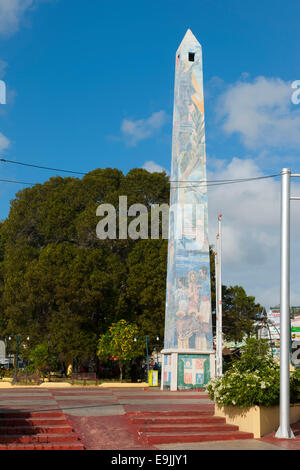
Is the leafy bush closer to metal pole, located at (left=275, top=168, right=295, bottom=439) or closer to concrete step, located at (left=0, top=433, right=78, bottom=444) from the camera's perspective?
metal pole, located at (left=275, top=168, right=295, bottom=439)

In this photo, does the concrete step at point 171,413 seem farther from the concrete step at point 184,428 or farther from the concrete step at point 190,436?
the concrete step at point 190,436

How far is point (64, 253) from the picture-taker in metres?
38.6

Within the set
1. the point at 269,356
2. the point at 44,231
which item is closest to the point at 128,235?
the point at 44,231

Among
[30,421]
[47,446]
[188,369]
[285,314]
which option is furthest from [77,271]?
[47,446]

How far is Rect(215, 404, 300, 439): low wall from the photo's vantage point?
1290cm

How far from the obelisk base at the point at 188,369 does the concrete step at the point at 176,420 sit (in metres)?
9.67

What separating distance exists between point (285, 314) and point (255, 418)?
2.58 meters

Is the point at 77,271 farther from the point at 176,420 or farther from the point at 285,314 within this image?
the point at 285,314

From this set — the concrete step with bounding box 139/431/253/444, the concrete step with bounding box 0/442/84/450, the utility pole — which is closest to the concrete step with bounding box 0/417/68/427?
the concrete step with bounding box 0/442/84/450

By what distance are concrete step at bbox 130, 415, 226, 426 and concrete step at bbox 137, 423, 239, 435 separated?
20 centimetres

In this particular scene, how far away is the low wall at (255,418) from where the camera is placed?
42.3 feet

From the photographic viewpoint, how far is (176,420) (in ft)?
44.2
